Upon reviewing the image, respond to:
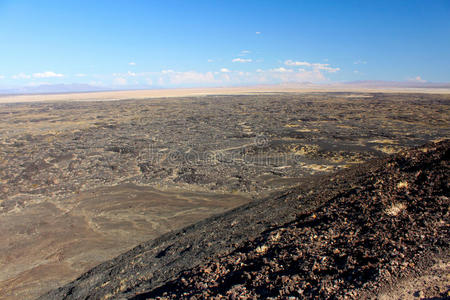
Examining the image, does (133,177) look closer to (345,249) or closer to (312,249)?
(312,249)

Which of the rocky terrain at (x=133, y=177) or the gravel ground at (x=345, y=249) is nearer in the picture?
the gravel ground at (x=345, y=249)

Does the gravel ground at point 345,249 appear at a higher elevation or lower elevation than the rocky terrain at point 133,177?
higher

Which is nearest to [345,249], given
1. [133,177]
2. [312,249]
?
[312,249]

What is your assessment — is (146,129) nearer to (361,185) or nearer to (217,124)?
(217,124)

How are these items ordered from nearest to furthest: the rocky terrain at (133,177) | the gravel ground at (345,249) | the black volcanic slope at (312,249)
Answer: the gravel ground at (345,249) → the black volcanic slope at (312,249) → the rocky terrain at (133,177)

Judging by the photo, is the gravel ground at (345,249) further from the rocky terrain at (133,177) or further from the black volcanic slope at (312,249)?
the rocky terrain at (133,177)

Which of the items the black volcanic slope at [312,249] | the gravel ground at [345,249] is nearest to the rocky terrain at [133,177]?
the black volcanic slope at [312,249]

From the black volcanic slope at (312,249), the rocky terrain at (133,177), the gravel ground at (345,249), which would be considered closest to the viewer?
the gravel ground at (345,249)

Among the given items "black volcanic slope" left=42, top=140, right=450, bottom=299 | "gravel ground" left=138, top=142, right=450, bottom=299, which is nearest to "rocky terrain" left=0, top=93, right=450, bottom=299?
"black volcanic slope" left=42, top=140, right=450, bottom=299
